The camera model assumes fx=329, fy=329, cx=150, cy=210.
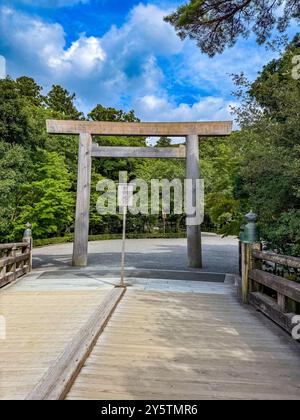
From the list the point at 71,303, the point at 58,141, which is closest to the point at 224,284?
the point at 71,303

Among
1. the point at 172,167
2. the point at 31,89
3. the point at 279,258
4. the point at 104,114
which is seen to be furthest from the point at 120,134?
the point at 31,89

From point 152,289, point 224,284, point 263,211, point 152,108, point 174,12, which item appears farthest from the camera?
point 152,108

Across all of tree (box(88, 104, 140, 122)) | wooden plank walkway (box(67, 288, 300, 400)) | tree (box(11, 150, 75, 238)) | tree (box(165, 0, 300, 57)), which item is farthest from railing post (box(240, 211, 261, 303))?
tree (box(88, 104, 140, 122))

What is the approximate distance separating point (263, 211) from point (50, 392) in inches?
161

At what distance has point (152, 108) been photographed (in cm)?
2455

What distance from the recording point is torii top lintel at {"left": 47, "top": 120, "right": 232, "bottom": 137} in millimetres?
8289

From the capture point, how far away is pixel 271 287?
379 centimetres

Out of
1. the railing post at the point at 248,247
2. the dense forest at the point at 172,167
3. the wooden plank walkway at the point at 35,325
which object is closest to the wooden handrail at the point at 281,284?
the railing post at the point at 248,247

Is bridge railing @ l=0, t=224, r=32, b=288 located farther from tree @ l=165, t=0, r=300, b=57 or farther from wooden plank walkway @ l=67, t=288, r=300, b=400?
tree @ l=165, t=0, r=300, b=57

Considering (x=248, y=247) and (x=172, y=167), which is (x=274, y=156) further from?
(x=172, y=167)

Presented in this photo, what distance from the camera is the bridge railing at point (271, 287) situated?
328cm

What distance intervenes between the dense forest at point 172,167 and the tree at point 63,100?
9cm

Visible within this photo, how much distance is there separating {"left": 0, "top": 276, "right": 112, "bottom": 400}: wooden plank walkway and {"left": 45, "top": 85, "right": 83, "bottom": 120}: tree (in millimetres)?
24516

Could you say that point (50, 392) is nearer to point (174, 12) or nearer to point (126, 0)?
point (174, 12)
